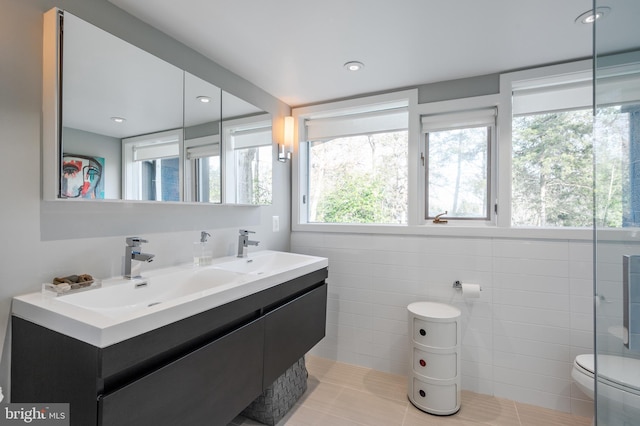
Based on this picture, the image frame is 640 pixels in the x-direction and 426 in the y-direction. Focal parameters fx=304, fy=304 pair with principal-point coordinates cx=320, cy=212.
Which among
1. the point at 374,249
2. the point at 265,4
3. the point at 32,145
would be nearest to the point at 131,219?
the point at 32,145

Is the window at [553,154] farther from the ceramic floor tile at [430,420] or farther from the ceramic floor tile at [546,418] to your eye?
the ceramic floor tile at [430,420]

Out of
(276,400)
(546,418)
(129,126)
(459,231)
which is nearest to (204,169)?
(129,126)

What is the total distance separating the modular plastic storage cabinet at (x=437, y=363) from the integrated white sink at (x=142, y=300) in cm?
84

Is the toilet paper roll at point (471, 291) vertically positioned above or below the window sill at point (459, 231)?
below

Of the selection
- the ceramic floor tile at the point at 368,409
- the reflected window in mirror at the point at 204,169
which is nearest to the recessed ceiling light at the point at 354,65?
the reflected window in mirror at the point at 204,169

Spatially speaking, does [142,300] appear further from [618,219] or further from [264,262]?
[618,219]

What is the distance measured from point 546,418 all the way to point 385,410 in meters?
0.99

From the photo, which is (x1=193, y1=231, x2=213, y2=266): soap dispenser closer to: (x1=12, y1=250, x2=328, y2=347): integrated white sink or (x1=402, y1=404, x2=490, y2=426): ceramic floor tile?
Result: (x1=12, y1=250, x2=328, y2=347): integrated white sink

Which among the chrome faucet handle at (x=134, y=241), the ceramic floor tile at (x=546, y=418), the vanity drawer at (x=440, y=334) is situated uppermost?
the chrome faucet handle at (x=134, y=241)

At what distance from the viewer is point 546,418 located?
1.89m

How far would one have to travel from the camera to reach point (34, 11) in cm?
119

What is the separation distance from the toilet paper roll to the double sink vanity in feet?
4.05

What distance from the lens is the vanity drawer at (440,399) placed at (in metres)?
1.92

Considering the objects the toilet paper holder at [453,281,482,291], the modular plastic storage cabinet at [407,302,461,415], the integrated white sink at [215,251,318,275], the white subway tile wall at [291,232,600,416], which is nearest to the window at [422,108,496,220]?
the white subway tile wall at [291,232,600,416]
